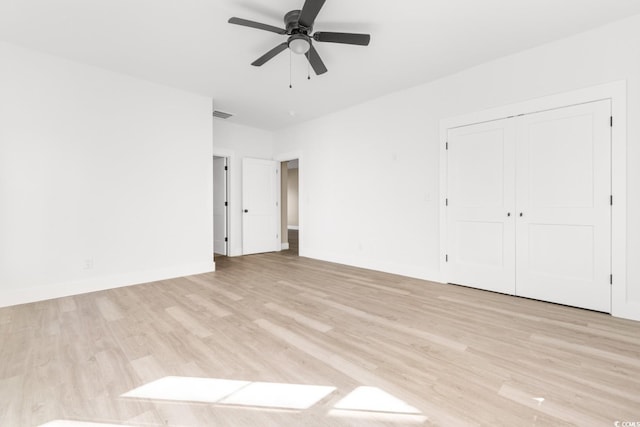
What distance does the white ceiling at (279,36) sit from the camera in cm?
255

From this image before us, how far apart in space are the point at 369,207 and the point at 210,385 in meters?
3.74

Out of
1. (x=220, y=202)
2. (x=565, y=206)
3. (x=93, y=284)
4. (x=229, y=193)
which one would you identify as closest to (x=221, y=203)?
(x=220, y=202)

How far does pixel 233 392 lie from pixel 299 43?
2874 millimetres

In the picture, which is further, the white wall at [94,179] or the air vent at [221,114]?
the air vent at [221,114]

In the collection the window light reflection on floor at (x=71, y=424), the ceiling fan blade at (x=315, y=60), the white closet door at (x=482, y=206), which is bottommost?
the window light reflection on floor at (x=71, y=424)

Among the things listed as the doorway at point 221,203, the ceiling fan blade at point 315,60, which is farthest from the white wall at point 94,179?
the ceiling fan blade at point 315,60

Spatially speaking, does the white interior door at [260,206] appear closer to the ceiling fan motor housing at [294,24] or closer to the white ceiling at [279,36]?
the white ceiling at [279,36]

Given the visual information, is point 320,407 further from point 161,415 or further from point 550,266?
point 550,266

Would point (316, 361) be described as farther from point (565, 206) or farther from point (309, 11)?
point (565, 206)

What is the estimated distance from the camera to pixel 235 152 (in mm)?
6180

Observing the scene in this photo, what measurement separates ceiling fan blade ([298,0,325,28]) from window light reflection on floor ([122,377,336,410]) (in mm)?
2701

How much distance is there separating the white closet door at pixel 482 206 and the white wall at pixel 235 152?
14.1 feet

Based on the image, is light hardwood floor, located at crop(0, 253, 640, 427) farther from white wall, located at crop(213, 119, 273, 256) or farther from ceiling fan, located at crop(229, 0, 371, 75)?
white wall, located at crop(213, 119, 273, 256)

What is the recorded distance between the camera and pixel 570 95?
299cm
